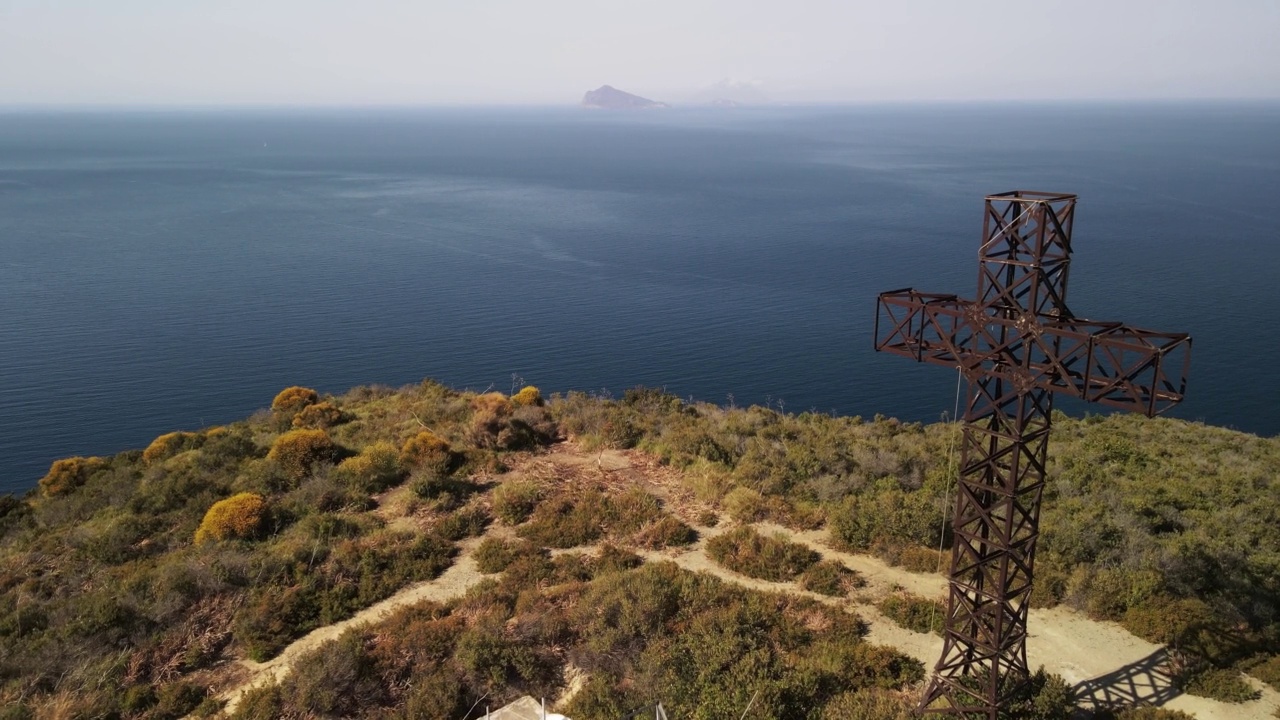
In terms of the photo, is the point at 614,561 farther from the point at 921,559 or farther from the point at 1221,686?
the point at 1221,686

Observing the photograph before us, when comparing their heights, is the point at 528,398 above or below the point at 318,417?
above

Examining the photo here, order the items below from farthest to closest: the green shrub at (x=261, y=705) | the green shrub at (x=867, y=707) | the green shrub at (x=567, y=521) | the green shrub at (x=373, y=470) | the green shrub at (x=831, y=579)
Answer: the green shrub at (x=373, y=470), the green shrub at (x=567, y=521), the green shrub at (x=831, y=579), the green shrub at (x=261, y=705), the green shrub at (x=867, y=707)

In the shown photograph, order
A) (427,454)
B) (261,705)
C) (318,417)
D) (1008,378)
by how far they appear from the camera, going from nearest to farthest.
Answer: (1008,378), (261,705), (427,454), (318,417)

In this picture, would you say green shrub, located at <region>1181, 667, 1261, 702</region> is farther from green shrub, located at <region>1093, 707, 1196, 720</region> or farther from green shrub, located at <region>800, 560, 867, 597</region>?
green shrub, located at <region>800, 560, 867, 597</region>

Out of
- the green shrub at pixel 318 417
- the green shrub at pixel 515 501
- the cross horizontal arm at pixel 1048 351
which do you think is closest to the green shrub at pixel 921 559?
the cross horizontal arm at pixel 1048 351

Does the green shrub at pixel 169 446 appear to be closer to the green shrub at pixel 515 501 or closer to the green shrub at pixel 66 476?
the green shrub at pixel 66 476

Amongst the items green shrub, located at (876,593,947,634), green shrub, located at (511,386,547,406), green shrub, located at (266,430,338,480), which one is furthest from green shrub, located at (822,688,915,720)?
green shrub, located at (511,386,547,406)

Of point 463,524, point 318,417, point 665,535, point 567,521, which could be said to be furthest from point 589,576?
point 318,417
